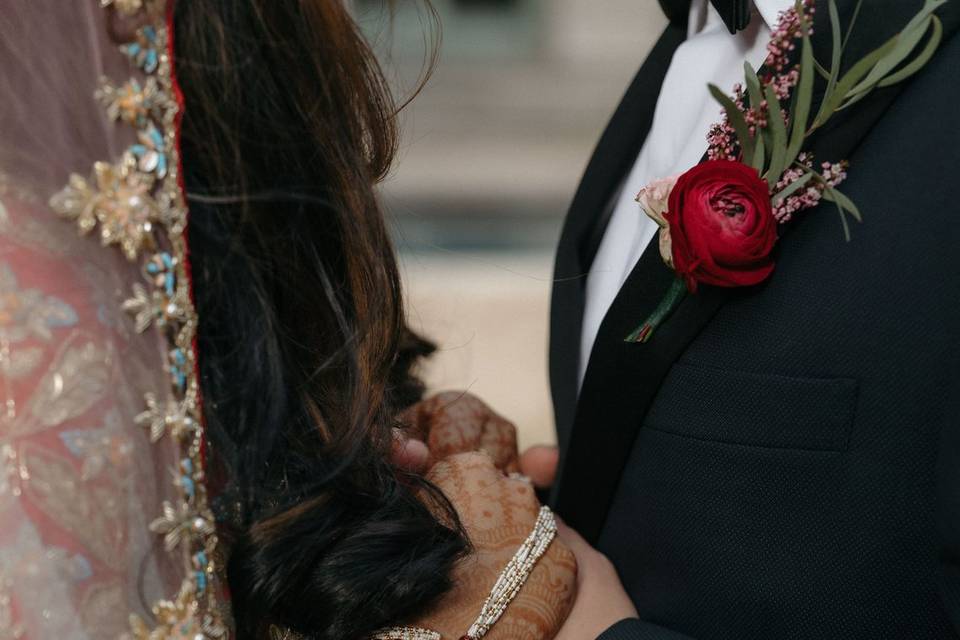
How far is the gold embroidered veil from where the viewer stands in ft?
2.22

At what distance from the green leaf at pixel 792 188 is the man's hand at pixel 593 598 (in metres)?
0.46

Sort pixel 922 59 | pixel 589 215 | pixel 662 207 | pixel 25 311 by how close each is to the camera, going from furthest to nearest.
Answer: pixel 589 215
pixel 662 207
pixel 922 59
pixel 25 311

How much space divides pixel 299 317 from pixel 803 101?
52 cm

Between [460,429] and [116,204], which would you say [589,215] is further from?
[116,204]

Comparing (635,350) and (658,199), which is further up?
(658,199)

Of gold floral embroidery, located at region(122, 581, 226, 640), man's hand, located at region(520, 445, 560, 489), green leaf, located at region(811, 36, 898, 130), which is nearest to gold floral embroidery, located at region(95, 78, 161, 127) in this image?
gold floral embroidery, located at region(122, 581, 226, 640)

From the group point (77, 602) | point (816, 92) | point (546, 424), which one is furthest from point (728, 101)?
point (546, 424)

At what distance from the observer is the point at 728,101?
865 millimetres

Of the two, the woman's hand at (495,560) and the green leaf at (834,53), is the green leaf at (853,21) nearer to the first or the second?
the green leaf at (834,53)

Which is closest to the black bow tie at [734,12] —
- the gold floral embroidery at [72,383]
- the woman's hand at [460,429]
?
the woman's hand at [460,429]

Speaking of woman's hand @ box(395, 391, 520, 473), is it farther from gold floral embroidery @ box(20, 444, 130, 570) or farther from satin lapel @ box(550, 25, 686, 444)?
gold floral embroidery @ box(20, 444, 130, 570)

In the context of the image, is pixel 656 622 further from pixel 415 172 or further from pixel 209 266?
pixel 415 172

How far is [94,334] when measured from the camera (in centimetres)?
71

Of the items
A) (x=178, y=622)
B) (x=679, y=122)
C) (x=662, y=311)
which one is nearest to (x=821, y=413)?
(x=662, y=311)
